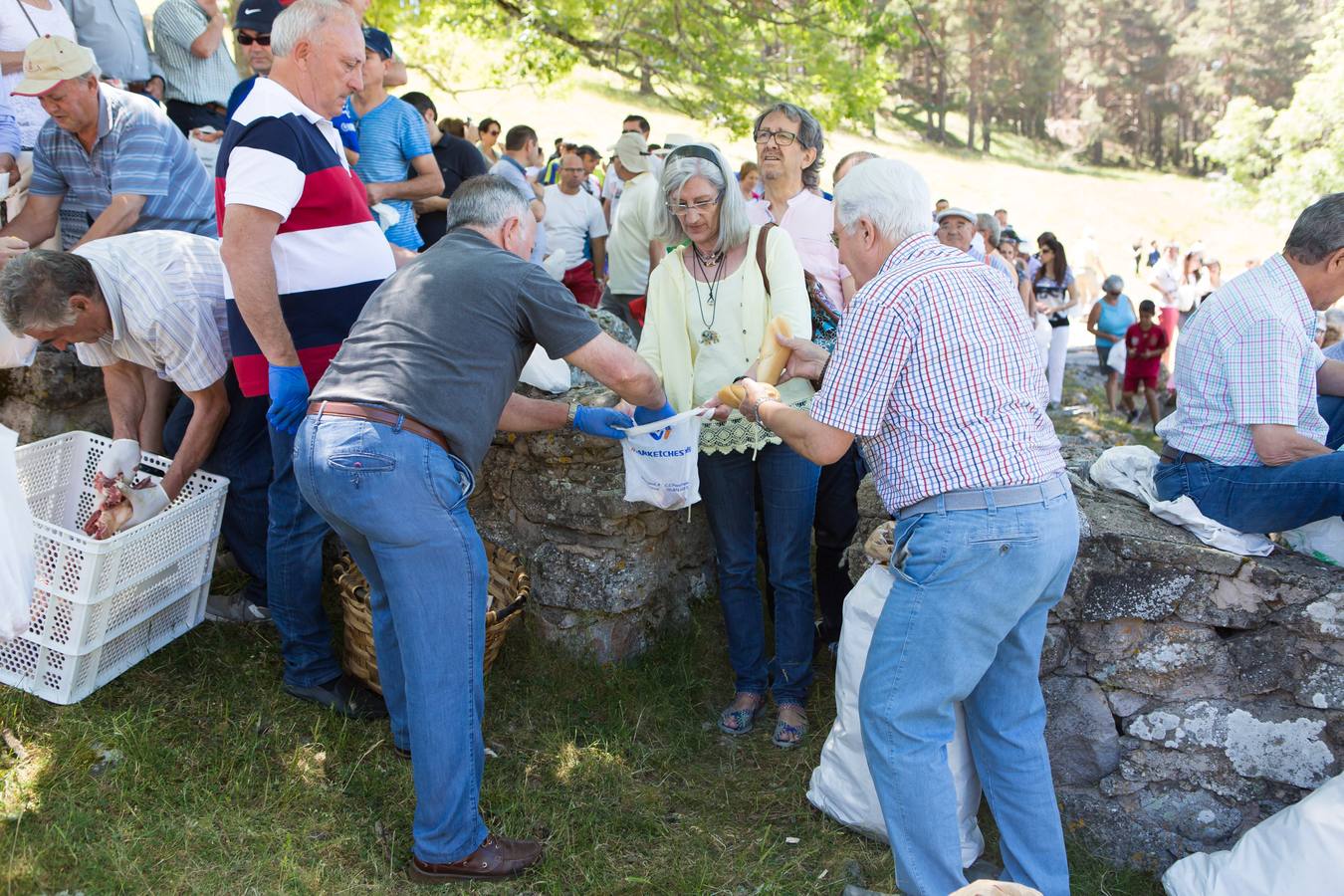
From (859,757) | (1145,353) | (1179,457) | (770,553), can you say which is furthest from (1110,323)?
(859,757)

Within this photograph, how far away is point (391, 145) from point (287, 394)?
2.19 meters

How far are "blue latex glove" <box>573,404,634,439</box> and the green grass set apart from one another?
1.04 metres

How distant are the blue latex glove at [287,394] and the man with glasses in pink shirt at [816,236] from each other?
5.68 ft

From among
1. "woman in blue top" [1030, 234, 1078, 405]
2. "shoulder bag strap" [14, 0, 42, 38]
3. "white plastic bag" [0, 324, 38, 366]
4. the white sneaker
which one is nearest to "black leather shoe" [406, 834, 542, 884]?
the white sneaker

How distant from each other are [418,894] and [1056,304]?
10124 mm

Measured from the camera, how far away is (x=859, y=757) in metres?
2.88

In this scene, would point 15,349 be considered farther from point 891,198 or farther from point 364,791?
point 891,198

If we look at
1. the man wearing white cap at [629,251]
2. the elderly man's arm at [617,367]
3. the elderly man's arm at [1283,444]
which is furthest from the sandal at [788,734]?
the man wearing white cap at [629,251]

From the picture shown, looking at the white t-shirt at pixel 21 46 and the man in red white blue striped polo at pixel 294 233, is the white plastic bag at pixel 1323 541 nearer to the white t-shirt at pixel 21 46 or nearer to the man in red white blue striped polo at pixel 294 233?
the man in red white blue striped polo at pixel 294 233

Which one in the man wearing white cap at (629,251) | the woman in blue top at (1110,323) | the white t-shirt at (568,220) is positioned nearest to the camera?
the man wearing white cap at (629,251)

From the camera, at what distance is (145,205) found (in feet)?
12.8

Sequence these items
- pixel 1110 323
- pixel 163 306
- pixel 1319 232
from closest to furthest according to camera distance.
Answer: pixel 1319 232 → pixel 163 306 → pixel 1110 323

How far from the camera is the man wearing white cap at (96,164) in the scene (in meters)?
3.70

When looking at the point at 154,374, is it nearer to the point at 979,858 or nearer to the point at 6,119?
the point at 6,119
